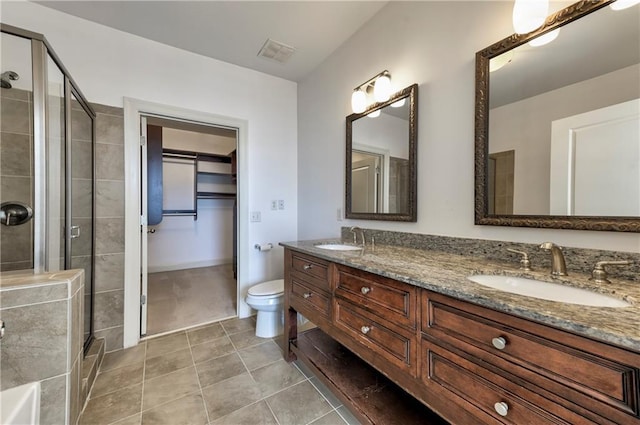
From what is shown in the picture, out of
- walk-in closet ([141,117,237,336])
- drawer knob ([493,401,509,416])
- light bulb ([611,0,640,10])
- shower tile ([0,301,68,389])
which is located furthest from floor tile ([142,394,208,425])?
light bulb ([611,0,640,10])

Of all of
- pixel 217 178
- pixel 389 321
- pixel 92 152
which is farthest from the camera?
pixel 217 178

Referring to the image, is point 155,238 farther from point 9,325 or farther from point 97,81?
point 9,325

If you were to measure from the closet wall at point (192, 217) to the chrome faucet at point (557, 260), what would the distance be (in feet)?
13.4

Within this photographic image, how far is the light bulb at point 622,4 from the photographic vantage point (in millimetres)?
885

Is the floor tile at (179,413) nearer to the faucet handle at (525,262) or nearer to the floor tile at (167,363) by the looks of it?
the floor tile at (167,363)

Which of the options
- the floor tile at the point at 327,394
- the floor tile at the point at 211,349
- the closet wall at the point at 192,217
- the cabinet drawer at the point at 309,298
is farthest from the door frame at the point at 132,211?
the closet wall at the point at 192,217

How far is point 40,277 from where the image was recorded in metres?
1.04

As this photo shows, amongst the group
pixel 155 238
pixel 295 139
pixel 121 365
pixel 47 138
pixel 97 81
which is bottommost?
pixel 121 365

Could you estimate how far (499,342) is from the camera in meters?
0.68

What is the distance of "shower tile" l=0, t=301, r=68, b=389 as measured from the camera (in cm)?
94

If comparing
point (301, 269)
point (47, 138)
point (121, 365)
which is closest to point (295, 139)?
point (301, 269)

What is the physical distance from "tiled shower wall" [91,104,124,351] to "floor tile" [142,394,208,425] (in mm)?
955

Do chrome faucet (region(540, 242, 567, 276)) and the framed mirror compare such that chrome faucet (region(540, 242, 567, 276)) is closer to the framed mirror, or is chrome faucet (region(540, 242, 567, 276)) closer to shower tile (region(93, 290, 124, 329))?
the framed mirror

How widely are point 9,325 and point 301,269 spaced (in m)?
1.26
